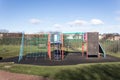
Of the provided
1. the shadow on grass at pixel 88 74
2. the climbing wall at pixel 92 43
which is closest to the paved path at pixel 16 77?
the shadow on grass at pixel 88 74

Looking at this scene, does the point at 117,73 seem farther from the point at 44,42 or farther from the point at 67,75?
the point at 44,42

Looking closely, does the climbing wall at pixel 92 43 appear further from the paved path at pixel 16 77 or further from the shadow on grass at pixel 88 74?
the paved path at pixel 16 77

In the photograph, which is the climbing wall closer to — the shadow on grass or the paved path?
the shadow on grass

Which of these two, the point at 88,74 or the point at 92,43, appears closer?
the point at 88,74

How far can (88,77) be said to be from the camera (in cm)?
1091

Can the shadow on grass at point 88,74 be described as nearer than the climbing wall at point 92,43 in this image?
Yes

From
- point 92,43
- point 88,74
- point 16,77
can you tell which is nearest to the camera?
point 16,77

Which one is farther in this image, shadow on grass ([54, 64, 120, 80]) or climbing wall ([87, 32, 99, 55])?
climbing wall ([87, 32, 99, 55])

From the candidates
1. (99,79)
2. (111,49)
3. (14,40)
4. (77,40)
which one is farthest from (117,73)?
(14,40)

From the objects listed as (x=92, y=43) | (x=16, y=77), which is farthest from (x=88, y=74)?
(x=92, y=43)

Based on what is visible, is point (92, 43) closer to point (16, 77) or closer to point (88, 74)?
point (88, 74)

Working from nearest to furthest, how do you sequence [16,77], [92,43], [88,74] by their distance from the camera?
[16,77]
[88,74]
[92,43]

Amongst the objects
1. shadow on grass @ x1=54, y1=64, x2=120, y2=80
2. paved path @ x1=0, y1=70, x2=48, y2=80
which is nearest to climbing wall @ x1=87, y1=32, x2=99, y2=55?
shadow on grass @ x1=54, y1=64, x2=120, y2=80

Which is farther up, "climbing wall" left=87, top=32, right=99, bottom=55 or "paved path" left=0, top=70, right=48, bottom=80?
"climbing wall" left=87, top=32, right=99, bottom=55
